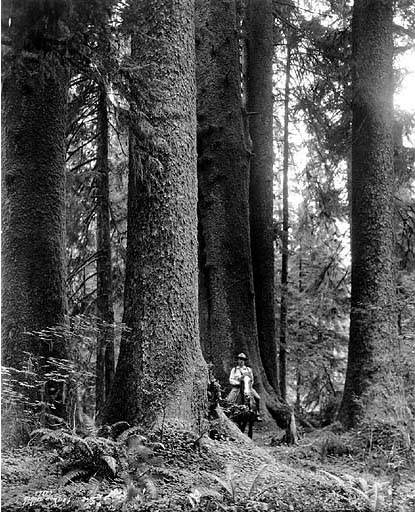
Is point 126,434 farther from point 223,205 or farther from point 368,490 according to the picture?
point 223,205

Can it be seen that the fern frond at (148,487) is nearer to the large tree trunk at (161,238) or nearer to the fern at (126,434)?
the fern at (126,434)

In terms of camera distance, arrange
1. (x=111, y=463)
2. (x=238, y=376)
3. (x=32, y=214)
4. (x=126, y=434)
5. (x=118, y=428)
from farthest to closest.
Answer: (x=238, y=376), (x=32, y=214), (x=118, y=428), (x=126, y=434), (x=111, y=463)

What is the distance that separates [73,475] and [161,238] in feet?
8.13

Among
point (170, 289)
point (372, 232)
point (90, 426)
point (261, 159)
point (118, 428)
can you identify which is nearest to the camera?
point (90, 426)

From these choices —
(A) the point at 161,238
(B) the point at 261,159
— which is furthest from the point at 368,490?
(B) the point at 261,159

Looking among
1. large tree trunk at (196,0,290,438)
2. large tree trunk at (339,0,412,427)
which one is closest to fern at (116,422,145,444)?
large tree trunk at (196,0,290,438)

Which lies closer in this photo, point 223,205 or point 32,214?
point 32,214

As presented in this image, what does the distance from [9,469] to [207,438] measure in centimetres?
184

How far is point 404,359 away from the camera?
395 inches

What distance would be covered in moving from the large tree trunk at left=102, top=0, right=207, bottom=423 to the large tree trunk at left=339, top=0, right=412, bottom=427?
4.11 meters

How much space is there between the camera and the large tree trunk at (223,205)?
1057 centimetres

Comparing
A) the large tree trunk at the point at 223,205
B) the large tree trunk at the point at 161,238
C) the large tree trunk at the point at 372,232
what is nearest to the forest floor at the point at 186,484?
the large tree trunk at the point at 161,238

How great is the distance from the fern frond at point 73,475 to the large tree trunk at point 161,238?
107 cm

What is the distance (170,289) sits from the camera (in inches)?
244
